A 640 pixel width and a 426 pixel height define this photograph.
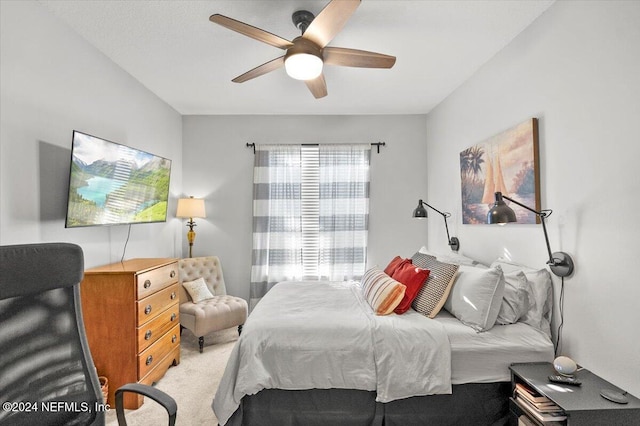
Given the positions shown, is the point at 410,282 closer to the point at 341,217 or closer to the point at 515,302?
→ the point at 515,302

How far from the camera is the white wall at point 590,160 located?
1579 millimetres

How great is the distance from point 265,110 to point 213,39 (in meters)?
1.68

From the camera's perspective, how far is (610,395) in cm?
151

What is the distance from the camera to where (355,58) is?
220 cm

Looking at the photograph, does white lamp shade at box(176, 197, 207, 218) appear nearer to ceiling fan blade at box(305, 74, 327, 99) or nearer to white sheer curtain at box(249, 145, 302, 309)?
white sheer curtain at box(249, 145, 302, 309)

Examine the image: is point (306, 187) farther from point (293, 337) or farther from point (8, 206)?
point (8, 206)

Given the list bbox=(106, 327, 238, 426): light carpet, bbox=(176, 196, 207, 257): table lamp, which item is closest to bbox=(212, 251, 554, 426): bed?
bbox=(106, 327, 238, 426): light carpet

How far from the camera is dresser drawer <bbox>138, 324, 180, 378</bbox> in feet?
7.93

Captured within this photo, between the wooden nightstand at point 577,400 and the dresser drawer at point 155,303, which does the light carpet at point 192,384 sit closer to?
the dresser drawer at point 155,303

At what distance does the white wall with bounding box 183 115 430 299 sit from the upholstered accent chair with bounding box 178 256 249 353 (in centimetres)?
34

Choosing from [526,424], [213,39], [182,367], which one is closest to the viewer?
[526,424]

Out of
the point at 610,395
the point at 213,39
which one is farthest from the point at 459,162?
the point at 213,39

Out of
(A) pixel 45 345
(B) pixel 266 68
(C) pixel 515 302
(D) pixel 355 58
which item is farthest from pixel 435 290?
(A) pixel 45 345

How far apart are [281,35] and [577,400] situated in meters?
2.87
